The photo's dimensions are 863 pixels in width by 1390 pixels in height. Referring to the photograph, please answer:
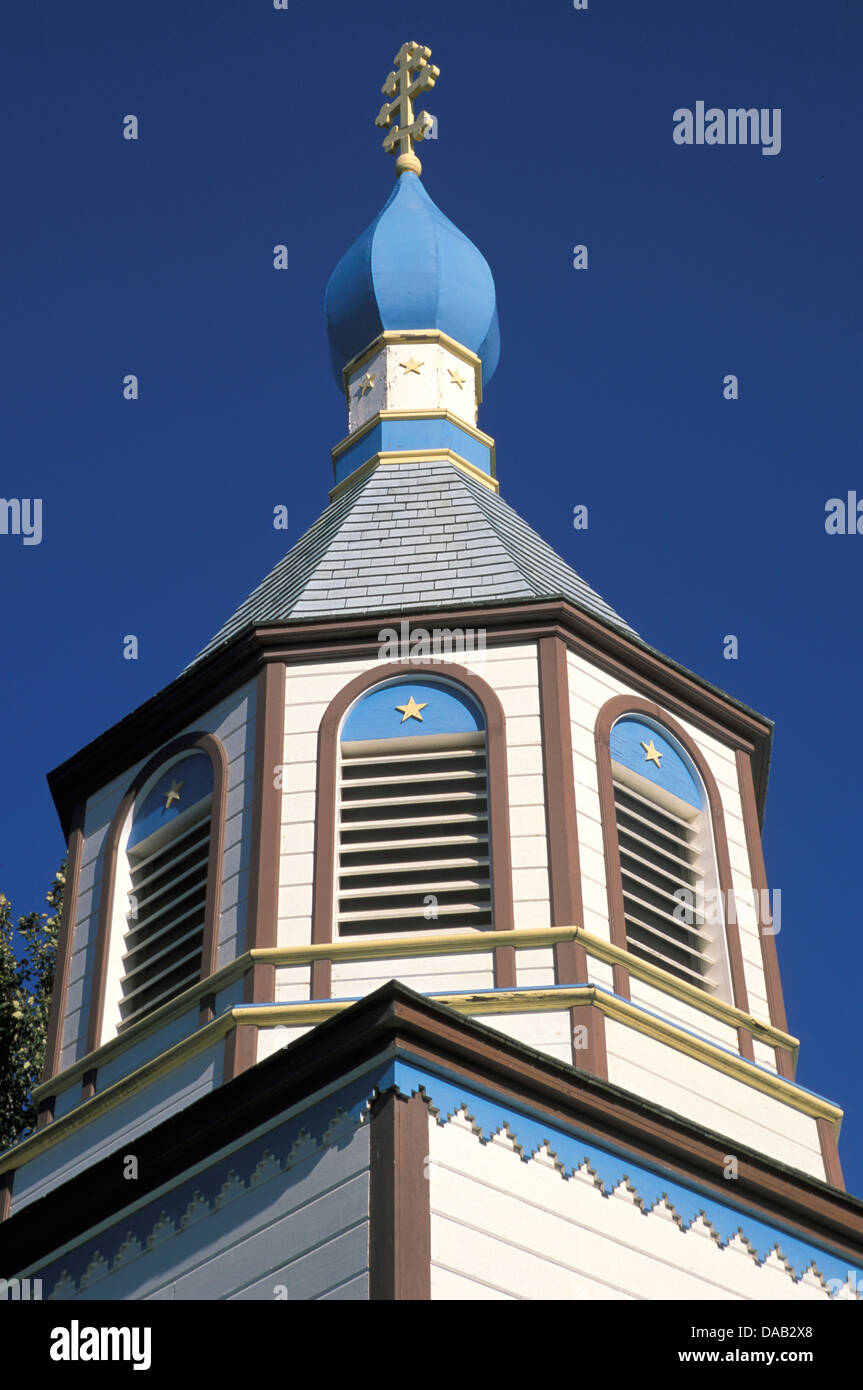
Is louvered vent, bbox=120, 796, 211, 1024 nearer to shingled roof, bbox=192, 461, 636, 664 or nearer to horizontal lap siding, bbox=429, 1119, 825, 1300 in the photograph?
shingled roof, bbox=192, 461, 636, 664

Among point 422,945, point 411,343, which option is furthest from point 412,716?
point 411,343

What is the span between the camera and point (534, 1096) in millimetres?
13430

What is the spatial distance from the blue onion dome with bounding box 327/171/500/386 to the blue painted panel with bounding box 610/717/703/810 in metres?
8.02

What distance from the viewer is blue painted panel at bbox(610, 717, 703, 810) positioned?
676 inches

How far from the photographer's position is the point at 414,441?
73.6 feet

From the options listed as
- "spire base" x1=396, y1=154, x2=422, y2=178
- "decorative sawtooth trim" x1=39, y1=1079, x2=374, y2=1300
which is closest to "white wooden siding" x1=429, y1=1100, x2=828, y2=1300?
"decorative sawtooth trim" x1=39, y1=1079, x2=374, y2=1300

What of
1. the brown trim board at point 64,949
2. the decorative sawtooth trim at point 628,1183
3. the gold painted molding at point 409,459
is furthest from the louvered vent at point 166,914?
the gold painted molding at point 409,459

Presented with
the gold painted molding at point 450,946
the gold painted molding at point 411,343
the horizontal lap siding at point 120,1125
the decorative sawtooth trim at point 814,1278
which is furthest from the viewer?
the gold painted molding at point 411,343

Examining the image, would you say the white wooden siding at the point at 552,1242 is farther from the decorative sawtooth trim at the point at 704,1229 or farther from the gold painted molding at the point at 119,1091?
the gold painted molding at the point at 119,1091

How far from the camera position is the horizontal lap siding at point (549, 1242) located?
A: 12.4 m

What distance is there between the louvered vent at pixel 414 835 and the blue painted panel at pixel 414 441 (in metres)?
6.27

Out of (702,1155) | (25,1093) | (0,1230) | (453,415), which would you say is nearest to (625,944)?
(702,1155)

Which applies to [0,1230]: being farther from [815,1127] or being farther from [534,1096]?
[815,1127]

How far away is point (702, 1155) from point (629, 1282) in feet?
3.60
